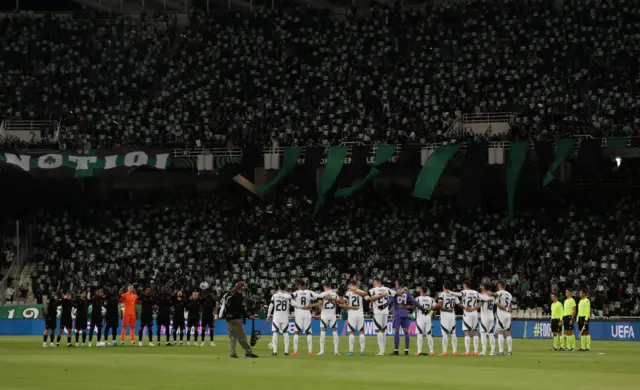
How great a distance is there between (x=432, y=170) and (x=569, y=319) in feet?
68.2

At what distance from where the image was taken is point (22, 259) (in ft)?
225

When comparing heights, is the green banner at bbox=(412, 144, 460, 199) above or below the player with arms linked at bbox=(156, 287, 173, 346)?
above

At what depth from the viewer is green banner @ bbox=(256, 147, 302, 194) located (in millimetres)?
65750

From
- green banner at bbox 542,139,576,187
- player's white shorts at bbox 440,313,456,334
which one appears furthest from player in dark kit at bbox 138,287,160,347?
green banner at bbox 542,139,576,187

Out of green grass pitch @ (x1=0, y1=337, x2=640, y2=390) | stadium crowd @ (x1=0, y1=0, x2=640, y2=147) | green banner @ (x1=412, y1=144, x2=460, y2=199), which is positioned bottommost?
green grass pitch @ (x1=0, y1=337, x2=640, y2=390)

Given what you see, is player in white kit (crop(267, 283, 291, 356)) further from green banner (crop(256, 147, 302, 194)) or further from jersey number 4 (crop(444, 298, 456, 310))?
green banner (crop(256, 147, 302, 194))

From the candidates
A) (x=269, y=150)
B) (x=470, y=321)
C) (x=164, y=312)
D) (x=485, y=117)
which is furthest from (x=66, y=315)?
(x=485, y=117)

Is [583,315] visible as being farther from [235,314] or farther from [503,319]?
[235,314]

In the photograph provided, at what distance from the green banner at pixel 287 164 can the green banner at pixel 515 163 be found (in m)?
11.1

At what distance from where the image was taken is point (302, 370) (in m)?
31.1

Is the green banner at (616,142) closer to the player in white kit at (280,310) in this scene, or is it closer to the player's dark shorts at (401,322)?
the player's dark shorts at (401,322)

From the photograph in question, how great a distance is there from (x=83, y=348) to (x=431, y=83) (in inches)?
1261

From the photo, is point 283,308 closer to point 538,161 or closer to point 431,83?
point 538,161

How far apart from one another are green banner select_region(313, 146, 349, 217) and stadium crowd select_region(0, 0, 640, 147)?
2284mm
